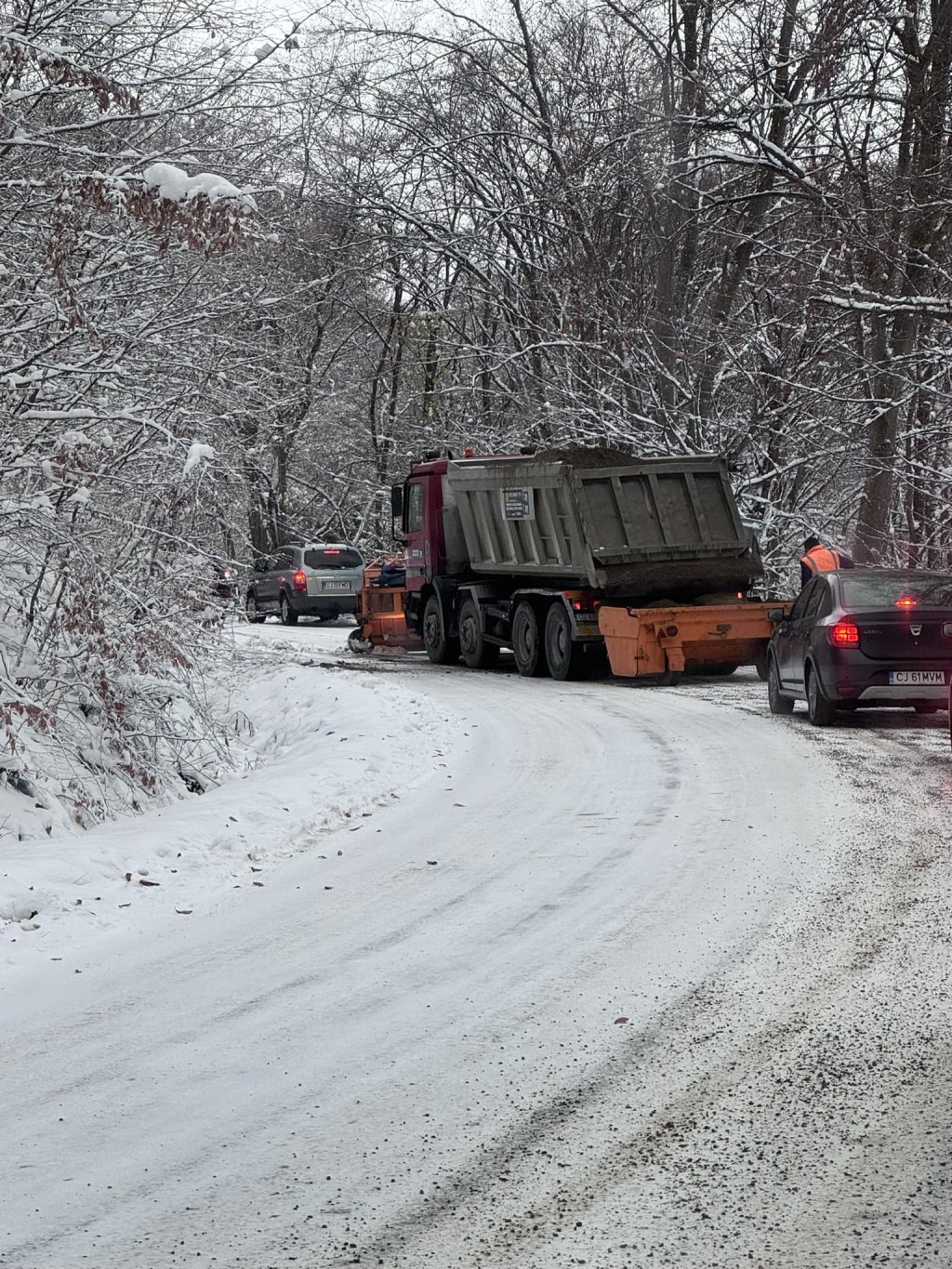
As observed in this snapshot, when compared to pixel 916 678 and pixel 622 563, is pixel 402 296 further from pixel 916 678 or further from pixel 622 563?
pixel 916 678

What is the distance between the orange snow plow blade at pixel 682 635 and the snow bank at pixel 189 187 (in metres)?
11.1

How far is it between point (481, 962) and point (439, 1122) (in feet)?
6.18

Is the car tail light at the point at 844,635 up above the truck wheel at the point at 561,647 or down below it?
above

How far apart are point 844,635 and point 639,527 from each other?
6213 millimetres

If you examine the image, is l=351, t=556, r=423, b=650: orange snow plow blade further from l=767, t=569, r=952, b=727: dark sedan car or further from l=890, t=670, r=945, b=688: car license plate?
l=890, t=670, r=945, b=688: car license plate

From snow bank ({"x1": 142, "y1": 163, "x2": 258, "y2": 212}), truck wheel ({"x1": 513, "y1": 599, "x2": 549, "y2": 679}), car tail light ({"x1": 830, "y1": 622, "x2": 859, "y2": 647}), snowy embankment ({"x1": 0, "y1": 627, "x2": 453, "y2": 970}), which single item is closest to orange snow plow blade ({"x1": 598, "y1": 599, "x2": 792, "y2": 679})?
truck wheel ({"x1": 513, "y1": 599, "x2": 549, "y2": 679})

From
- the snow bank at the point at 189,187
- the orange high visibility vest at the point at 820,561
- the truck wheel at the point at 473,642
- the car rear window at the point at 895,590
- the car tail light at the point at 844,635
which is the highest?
the snow bank at the point at 189,187

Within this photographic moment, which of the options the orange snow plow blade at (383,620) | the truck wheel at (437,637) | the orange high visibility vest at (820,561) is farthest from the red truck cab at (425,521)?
the orange high visibility vest at (820,561)

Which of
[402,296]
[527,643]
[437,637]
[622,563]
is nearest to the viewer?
[622,563]

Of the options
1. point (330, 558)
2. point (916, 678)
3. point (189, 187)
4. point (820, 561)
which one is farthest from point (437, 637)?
point (189, 187)

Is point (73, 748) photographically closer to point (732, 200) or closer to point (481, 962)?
point (481, 962)

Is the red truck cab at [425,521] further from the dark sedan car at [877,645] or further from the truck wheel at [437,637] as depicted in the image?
the dark sedan car at [877,645]

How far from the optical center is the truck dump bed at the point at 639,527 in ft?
65.8

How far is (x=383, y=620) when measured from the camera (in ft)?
90.9
